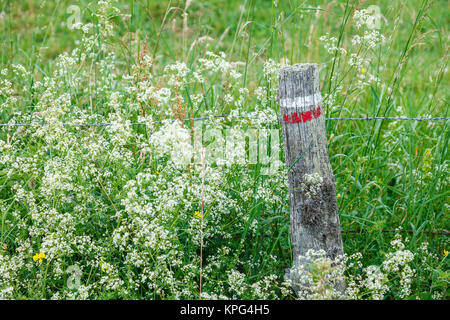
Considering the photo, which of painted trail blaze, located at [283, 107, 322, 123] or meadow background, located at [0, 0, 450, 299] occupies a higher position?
painted trail blaze, located at [283, 107, 322, 123]

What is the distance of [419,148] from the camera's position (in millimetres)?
4094

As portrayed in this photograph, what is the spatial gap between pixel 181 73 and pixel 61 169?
0.95m

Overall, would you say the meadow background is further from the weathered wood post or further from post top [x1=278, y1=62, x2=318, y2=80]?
post top [x1=278, y1=62, x2=318, y2=80]

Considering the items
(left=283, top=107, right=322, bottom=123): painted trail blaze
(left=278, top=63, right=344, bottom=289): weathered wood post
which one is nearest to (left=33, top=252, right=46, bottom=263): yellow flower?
(left=278, top=63, right=344, bottom=289): weathered wood post

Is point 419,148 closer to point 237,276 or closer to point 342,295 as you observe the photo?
Result: point 342,295

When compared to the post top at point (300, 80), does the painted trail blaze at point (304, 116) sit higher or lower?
lower

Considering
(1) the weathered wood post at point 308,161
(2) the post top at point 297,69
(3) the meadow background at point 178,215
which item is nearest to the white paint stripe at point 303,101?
(1) the weathered wood post at point 308,161

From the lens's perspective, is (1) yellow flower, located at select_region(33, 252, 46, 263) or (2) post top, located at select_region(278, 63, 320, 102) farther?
(1) yellow flower, located at select_region(33, 252, 46, 263)

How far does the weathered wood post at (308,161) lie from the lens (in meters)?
2.54

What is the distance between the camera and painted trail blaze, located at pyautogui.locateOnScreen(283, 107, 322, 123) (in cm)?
255

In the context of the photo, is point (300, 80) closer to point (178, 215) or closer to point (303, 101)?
point (303, 101)

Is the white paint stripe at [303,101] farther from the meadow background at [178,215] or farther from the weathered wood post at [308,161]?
the meadow background at [178,215]

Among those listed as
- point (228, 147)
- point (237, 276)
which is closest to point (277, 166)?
point (228, 147)

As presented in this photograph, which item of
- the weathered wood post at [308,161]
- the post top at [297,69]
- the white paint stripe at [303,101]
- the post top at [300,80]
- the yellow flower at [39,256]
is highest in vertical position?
the post top at [297,69]
